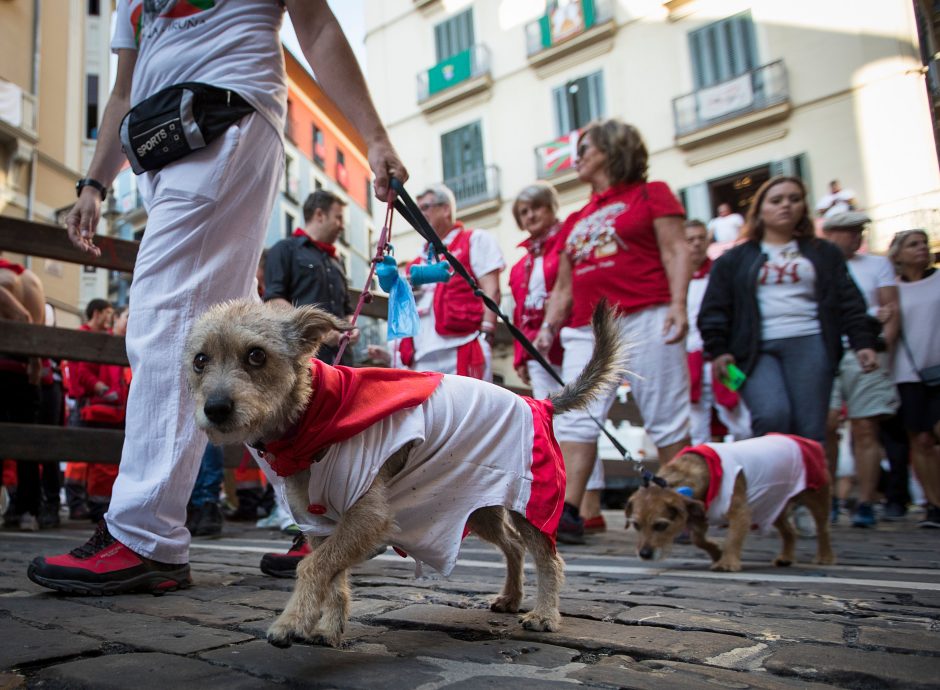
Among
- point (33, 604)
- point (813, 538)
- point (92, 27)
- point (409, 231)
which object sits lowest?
point (813, 538)

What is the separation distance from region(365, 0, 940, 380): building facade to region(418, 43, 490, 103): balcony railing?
50mm

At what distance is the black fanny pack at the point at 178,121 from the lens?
271 cm

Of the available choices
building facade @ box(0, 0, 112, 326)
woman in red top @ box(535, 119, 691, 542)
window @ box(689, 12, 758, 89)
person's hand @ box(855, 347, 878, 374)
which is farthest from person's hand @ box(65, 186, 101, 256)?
window @ box(689, 12, 758, 89)

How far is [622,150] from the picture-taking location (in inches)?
189

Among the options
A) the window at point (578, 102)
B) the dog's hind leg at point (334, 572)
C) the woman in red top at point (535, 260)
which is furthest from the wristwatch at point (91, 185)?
the window at point (578, 102)

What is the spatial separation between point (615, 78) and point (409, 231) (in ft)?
28.2

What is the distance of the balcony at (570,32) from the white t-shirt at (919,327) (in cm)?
1847

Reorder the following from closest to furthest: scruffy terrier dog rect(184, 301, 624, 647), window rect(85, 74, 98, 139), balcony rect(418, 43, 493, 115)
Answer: scruffy terrier dog rect(184, 301, 624, 647) < balcony rect(418, 43, 493, 115) < window rect(85, 74, 98, 139)

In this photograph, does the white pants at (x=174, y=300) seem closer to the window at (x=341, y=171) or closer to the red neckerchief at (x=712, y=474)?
the red neckerchief at (x=712, y=474)

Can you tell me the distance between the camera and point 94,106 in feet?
86.1

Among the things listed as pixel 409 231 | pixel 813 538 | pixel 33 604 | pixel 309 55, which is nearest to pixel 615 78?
pixel 409 231

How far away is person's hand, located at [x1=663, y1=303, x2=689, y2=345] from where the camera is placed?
434cm

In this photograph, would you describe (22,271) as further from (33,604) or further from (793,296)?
(793,296)

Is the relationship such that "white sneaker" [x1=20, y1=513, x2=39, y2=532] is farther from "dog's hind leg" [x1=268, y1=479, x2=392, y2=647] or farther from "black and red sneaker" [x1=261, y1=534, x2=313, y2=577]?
"dog's hind leg" [x1=268, y1=479, x2=392, y2=647]
